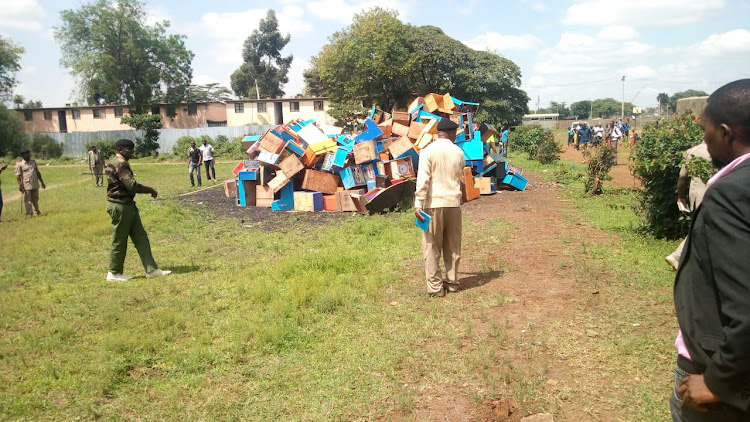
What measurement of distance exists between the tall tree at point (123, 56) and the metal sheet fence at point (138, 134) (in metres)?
7.35

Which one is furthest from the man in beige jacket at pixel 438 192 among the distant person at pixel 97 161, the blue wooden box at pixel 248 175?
the distant person at pixel 97 161

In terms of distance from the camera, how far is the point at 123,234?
23.1 feet

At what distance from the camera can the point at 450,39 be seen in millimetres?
46469

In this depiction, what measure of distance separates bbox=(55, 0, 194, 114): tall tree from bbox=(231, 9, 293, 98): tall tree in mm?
13110

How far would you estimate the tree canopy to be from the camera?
140 ft

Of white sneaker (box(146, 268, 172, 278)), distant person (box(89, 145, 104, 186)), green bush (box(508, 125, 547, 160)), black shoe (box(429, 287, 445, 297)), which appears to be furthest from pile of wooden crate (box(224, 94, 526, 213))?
green bush (box(508, 125, 547, 160))

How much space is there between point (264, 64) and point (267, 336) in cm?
6627

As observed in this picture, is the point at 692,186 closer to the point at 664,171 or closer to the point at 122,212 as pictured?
the point at 664,171

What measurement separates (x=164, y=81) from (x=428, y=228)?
176 ft

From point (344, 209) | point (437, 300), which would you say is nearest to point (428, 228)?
point (437, 300)

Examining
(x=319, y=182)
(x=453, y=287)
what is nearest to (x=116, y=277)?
(x=453, y=287)

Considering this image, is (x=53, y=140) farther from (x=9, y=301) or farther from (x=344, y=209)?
(x=9, y=301)

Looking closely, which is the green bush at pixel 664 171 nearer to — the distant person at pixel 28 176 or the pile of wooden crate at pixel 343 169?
the pile of wooden crate at pixel 343 169

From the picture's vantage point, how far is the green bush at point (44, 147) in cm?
4088
